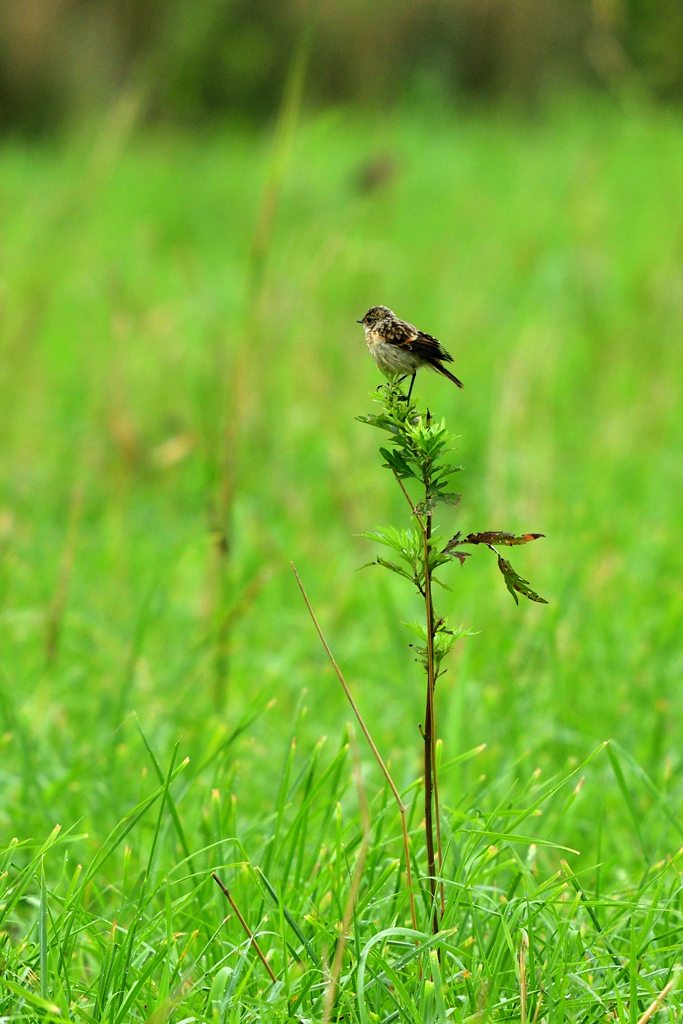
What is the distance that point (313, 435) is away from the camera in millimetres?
5531

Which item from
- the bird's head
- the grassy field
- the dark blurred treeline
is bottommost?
the grassy field

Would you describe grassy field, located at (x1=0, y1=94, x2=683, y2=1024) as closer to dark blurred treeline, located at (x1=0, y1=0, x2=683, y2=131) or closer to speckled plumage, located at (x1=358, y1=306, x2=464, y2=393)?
speckled plumage, located at (x1=358, y1=306, x2=464, y2=393)

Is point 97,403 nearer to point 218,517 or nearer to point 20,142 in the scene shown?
point 218,517

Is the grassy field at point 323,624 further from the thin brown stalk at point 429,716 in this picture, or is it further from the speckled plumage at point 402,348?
the speckled plumage at point 402,348

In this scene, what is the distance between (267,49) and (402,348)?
13.2m

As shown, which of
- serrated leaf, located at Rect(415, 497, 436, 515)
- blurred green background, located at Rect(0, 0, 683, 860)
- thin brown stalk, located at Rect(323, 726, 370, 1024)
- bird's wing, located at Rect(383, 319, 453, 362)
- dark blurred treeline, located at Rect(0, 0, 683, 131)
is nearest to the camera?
thin brown stalk, located at Rect(323, 726, 370, 1024)

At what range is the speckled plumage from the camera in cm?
160

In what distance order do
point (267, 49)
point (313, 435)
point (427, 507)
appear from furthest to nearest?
point (267, 49), point (313, 435), point (427, 507)

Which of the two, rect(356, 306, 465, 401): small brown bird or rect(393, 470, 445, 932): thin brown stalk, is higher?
rect(356, 306, 465, 401): small brown bird

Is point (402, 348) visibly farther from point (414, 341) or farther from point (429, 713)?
point (429, 713)

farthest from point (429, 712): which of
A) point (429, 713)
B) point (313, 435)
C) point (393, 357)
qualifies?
point (313, 435)

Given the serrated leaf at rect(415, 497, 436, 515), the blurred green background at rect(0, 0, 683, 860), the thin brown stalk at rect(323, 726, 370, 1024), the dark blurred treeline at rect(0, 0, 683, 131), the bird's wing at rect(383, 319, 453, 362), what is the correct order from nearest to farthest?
1. the thin brown stalk at rect(323, 726, 370, 1024)
2. the serrated leaf at rect(415, 497, 436, 515)
3. the bird's wing at rect(383, 319, 453, 362)
4. the blurred green background at rect(0, 0, 683, 860)
5. the dark blurred treeline at rect(0, 0, 683, 131)

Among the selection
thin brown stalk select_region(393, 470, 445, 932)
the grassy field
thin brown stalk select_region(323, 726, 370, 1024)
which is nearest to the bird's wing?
thin brown stalk select_region(393, 470, 445, 932)

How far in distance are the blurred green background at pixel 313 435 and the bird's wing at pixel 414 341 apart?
86 centimetres
